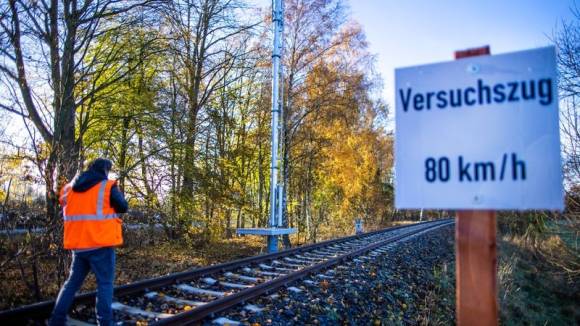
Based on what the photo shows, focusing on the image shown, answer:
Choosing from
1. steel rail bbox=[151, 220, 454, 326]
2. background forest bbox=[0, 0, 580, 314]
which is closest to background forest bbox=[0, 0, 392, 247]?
background forest bbox=[0, 0, 580, 314]

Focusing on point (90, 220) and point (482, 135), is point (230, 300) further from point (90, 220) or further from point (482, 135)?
point (482, 135)

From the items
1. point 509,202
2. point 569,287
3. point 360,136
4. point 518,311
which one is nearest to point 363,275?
point 518,311

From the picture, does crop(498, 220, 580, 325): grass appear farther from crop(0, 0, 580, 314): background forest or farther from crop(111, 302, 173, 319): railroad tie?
crop(111, 302, 173, 319): railroad tie

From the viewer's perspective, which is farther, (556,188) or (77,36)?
(77,36)

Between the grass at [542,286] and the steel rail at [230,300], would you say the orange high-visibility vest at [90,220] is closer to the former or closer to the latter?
the steel rail at [230,300]

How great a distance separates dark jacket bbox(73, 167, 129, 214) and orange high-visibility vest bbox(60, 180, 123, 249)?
0.04 m

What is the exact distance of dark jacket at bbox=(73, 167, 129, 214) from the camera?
4477mm

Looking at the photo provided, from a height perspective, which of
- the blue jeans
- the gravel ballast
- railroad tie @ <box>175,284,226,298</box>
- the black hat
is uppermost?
the black hat

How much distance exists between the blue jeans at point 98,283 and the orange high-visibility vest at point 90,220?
14 cm

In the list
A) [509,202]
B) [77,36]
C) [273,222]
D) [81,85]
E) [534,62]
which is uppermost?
[77,36]

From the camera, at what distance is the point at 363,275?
25.9 ft

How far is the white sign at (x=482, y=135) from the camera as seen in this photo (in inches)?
70.2

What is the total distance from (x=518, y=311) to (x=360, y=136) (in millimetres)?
15174

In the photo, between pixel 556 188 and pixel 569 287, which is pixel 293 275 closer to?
pixel 556 188
